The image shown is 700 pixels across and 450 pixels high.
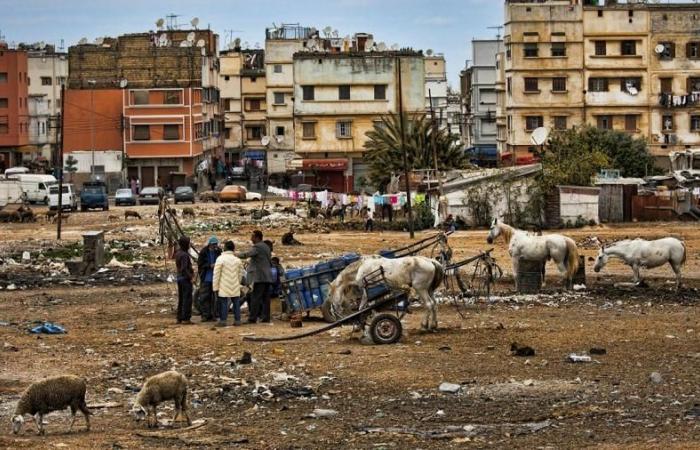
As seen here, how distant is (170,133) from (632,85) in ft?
103

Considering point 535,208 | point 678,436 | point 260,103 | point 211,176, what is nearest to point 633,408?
point 678,436

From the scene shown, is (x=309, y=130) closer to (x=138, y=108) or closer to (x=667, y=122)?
(x=138, y=108)

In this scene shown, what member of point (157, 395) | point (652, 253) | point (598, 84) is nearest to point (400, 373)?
point (157, 395)

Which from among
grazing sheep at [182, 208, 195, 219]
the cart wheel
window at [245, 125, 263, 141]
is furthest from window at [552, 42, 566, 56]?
the cart wheel

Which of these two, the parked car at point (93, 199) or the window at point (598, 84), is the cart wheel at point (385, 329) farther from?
the window at point (598, 84)

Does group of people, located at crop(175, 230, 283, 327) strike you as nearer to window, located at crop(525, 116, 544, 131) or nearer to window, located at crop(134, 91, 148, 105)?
window, located at crop(525, 116, 544, 131)

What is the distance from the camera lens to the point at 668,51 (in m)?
80.9

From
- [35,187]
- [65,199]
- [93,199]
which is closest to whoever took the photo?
[93,199]

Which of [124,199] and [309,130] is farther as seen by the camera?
[309,130]

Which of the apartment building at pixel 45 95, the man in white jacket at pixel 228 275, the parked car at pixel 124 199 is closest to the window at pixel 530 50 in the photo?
the parked car at pixel 124 199

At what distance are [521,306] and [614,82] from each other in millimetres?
54721

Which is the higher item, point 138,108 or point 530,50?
point 530,50

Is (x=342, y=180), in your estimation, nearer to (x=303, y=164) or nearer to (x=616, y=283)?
(x=303, y=164)

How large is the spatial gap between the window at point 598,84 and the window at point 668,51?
3179mm
